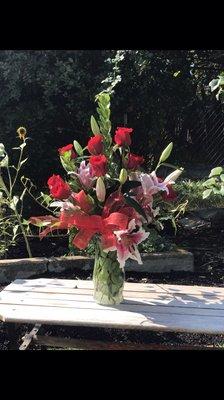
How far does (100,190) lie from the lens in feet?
8.36

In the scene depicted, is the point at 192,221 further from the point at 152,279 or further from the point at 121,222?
the point at 121,222

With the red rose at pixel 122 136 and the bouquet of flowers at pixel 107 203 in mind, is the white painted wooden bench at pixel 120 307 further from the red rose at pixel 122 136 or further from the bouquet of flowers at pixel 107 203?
the red rose at pixel 122 136

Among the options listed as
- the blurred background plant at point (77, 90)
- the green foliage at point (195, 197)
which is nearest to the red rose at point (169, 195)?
the blurred background plant at point (77, 90)

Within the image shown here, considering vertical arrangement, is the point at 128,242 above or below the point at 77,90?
below

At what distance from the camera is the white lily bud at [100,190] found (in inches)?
99.3

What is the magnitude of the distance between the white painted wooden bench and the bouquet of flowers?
15 cm

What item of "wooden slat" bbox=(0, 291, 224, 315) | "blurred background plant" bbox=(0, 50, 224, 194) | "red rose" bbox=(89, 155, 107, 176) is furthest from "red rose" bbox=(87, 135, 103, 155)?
"blurred background plant" bbox=(0, 50, 224, 194)

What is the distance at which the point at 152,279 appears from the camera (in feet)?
13.6

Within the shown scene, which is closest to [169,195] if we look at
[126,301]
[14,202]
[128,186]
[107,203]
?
[128,186]

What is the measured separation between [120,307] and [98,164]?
2.34 ft

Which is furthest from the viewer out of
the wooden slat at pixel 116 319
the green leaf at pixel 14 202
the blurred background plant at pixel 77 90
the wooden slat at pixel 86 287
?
the blurred background plant at pixel 77 90

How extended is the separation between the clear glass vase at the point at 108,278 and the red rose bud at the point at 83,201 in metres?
0.25

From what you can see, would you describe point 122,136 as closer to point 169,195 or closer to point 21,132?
point 169,195
